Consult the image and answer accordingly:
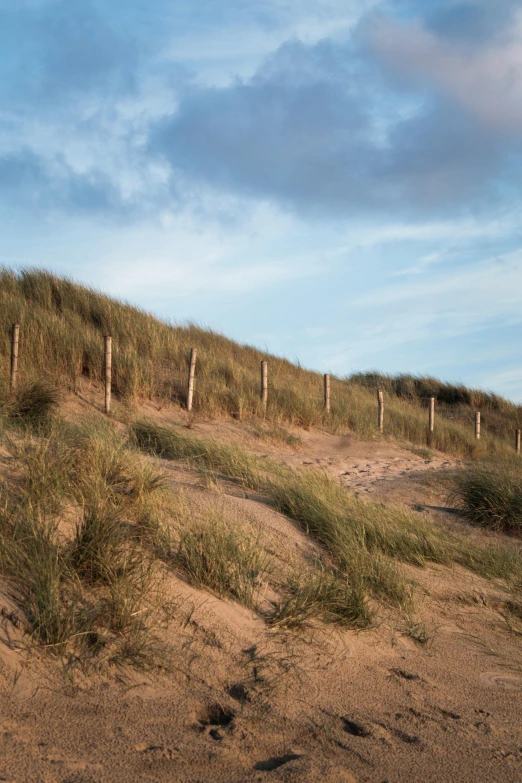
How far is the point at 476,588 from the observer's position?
5.63 metres

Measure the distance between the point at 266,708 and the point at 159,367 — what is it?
13.2m

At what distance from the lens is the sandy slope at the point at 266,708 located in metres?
2.69

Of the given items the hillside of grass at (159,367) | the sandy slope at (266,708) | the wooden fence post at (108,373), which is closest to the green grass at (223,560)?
the sandy slope at (266,708)

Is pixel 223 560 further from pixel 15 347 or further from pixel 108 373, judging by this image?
pixel 108 373

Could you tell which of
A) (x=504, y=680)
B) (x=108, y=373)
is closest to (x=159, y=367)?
(x=108, y=373)

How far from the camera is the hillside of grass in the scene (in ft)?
46.0

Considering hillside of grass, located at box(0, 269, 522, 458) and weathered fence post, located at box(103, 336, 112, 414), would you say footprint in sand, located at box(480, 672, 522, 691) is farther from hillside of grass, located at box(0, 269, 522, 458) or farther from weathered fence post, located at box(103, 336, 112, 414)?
weathered fence post, located at box(103, 336, 112, 414)

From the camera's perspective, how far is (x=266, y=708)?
10.5ft

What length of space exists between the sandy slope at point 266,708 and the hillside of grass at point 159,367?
823cm

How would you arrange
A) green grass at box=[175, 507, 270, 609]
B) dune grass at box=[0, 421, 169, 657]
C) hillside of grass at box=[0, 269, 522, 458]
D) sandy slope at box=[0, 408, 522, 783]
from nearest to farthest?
sandy slope at box=[0, 408, 522, 783], dune grass at box=[0, 421, 169, 657], green grass at box=[175, 507, 270, 609], hillside of grass at box=[0, 269, 522, 458]

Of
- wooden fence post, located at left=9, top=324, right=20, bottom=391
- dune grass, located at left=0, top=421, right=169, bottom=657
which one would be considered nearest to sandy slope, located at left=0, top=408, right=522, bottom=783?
dune grass, located at left=0, top=421, right=169, bottom=657

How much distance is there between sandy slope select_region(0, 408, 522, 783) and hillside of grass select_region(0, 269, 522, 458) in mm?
8228

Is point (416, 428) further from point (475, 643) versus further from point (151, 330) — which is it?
point (475, 643)

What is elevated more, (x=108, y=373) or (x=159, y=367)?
(x=159, y=367)
